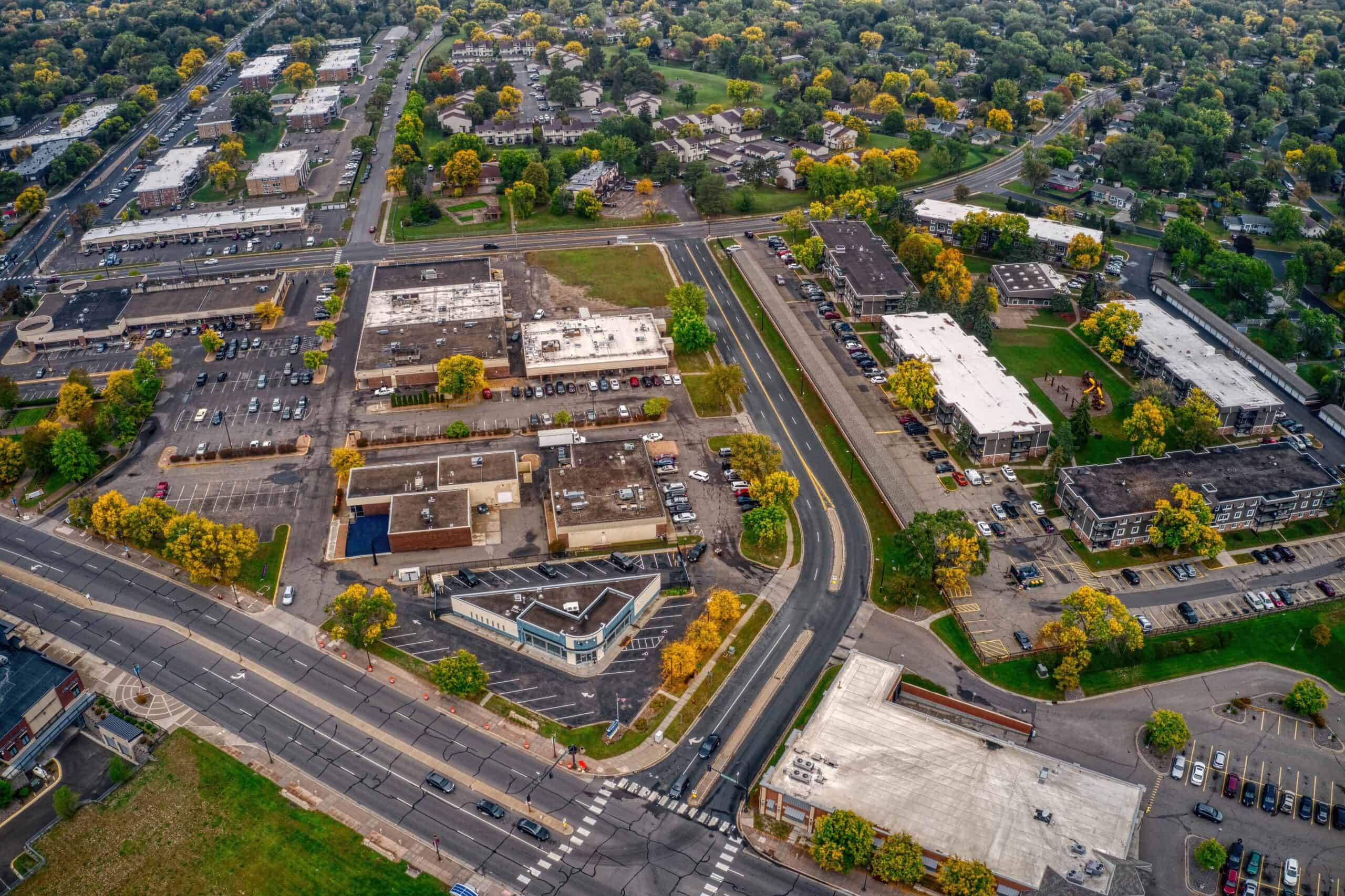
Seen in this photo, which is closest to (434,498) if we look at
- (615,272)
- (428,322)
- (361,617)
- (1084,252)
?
(361,617)

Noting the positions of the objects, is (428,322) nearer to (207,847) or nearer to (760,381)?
(760,381)

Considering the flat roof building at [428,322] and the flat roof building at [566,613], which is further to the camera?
the flat roof building at [428,322]

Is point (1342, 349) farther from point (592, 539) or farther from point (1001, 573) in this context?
point (592, 539)

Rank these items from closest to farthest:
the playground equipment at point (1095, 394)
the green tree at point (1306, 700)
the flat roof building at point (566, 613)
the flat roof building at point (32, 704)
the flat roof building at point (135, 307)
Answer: the flat roof building at point (32, 704) → the green tree at point (1306, 700) → the flat roof building at point (566, 613) → the playground equipment at point (1095, 394) → the flat roof building at point (135, 307)

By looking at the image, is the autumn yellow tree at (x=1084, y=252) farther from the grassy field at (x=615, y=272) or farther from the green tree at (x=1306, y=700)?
the green tree at (x=1306, y=700)

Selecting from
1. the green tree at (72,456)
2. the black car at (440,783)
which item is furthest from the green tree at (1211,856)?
the green tree at (72,456)

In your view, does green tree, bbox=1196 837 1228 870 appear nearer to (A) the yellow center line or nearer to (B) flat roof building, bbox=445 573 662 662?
(A) the yellow center line

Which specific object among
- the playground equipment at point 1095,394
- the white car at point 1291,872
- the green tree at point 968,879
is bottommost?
the playground equipment at point 1095,394
